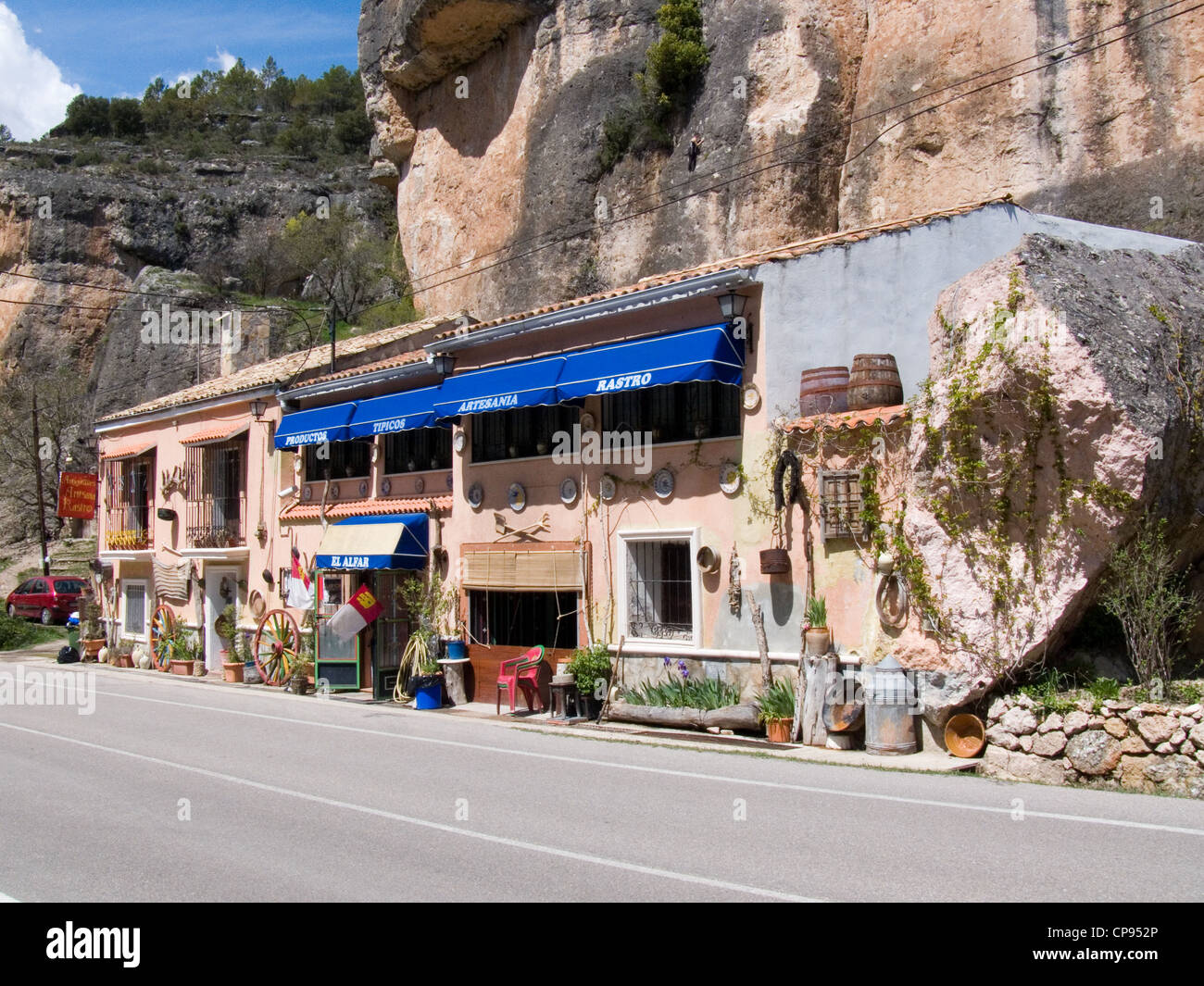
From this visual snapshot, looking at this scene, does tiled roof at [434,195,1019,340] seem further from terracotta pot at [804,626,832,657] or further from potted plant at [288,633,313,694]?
potted plant at [288,633,313,694]

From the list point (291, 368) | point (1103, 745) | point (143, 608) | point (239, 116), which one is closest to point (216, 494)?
point (291, 368)

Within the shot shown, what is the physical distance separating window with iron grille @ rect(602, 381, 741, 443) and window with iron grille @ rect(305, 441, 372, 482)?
7.47 m

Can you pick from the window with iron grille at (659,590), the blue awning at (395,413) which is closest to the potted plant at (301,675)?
the blue awning at (395,413)

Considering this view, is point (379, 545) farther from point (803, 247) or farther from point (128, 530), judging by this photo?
point (128, 530)

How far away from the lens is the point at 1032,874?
7145 mm

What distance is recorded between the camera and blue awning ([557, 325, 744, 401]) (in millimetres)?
15086

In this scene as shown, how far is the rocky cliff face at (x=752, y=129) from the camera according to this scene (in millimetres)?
24359

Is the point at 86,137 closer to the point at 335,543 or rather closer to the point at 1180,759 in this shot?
the point at 335,543

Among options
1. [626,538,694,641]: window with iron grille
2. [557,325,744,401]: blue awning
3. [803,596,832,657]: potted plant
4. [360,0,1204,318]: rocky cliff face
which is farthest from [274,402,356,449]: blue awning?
[360,0,1204,318]: rocky cliff face

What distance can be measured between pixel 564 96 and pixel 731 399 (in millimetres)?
25174

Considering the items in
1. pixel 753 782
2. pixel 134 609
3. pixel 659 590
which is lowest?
pixel 753 782

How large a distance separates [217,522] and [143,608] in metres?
5.82

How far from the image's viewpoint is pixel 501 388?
59.0 ft

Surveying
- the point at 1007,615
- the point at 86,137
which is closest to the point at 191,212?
the point at 86,137
